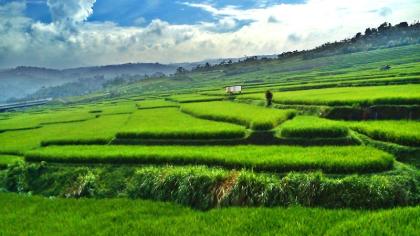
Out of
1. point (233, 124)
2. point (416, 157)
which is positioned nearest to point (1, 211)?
point (233, 124)

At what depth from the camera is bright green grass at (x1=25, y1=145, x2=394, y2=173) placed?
12.9 metres

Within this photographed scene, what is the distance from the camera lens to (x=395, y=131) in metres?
14.6

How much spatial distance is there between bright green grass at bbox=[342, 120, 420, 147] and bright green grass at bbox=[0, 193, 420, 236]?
14.1ft

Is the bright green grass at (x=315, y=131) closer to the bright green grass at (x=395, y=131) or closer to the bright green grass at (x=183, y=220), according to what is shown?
the bright green grass at (x=395, y=131)

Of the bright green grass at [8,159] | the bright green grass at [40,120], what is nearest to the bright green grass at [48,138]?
the bright green grass at [8,159]

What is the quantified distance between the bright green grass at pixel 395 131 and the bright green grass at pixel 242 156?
91 centimetres

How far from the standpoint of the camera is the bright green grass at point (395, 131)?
13859mm

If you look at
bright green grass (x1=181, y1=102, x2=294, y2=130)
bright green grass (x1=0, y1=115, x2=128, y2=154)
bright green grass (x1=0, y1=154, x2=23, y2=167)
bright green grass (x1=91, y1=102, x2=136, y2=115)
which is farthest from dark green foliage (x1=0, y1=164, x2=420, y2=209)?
bright green grass (x1=91, y1=102, x2=136, y2=115)

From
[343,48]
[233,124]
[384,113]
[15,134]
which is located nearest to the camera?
[384,113]

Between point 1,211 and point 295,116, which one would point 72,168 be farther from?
point 295,116

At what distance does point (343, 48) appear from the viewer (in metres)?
124

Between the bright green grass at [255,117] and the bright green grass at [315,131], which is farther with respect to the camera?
the bright green grass at [255,117]

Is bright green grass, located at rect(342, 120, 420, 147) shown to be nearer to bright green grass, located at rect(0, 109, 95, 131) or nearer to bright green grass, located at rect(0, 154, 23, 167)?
bright green grass, located at rect(0, 154, 23, 167)

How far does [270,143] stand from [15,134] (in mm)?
21203
